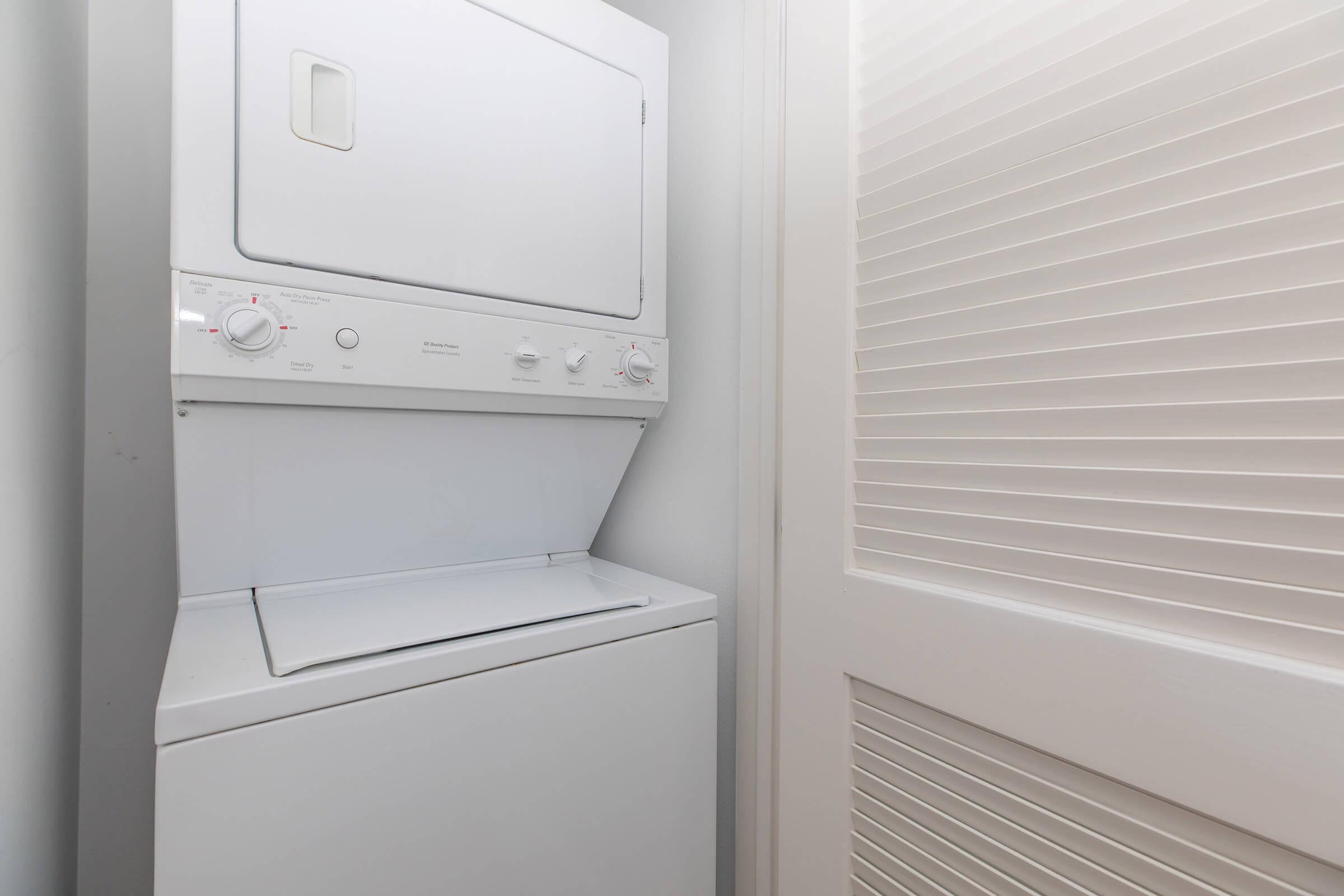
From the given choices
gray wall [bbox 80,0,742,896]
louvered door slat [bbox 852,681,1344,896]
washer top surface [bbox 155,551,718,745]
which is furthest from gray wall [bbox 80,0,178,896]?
louvered door slat [bbox 852,681,1344,896]

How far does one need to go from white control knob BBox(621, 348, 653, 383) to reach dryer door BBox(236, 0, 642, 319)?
82mm

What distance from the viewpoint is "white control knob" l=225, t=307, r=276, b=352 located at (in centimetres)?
85

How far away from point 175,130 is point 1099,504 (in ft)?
4.09

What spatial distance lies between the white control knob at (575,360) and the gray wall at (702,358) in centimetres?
32

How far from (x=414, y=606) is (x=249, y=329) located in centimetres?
47

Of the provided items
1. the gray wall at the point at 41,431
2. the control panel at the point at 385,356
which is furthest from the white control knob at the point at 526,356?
the gray wall at the point at 41,431

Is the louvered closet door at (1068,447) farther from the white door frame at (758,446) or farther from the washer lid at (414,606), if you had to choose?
the washer lid at (414,606)

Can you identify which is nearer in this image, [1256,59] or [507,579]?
[1256,59]

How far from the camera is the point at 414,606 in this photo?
997mm

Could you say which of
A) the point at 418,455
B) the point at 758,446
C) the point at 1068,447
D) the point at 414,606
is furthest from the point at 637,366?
the point at 1068,447

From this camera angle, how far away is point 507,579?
120 centimetres

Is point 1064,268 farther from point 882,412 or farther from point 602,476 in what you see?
point 602,476

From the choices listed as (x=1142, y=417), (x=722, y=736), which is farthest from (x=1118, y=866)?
(x=722, y=736)

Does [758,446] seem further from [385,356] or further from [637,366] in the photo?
[385,356]
